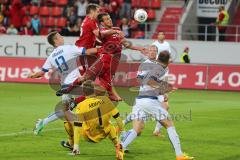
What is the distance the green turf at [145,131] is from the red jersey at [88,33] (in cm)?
218

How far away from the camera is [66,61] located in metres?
14.4

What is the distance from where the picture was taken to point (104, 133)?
13.9 metres

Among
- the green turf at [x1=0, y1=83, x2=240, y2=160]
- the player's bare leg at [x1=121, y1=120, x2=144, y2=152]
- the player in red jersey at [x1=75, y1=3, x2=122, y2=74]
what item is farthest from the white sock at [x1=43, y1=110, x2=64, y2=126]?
the player's bare leg at [x1=121, y1=120, x2=144, y2=152]

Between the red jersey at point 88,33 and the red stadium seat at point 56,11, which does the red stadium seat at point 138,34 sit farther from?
the red jersey at point 88,33

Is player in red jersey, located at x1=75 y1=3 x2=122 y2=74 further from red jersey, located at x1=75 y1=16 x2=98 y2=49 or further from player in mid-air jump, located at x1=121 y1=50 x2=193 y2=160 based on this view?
player in mid-air jump, located at x1=121 y1=50 x2=193 y2=160

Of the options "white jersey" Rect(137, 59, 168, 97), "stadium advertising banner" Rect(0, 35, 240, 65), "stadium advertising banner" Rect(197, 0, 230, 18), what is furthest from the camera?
"stadium advertising banner" Rect(197, 0, 230, 18)

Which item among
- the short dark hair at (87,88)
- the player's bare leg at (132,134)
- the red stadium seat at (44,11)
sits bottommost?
the player's bare leg at (132,134)

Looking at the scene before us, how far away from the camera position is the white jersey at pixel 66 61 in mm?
14359

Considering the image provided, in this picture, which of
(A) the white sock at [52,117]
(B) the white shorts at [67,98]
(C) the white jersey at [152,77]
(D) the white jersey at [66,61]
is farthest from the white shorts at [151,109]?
(A) the white sock at [52,117]

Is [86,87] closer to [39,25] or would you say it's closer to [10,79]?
[10,79]

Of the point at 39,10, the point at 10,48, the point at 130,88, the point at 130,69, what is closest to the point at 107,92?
the point at 130,88

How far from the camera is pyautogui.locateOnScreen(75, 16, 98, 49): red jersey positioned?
16547 mm

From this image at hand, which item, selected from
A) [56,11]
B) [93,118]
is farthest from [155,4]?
[93,118]

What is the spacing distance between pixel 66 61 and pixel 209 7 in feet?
79.3
